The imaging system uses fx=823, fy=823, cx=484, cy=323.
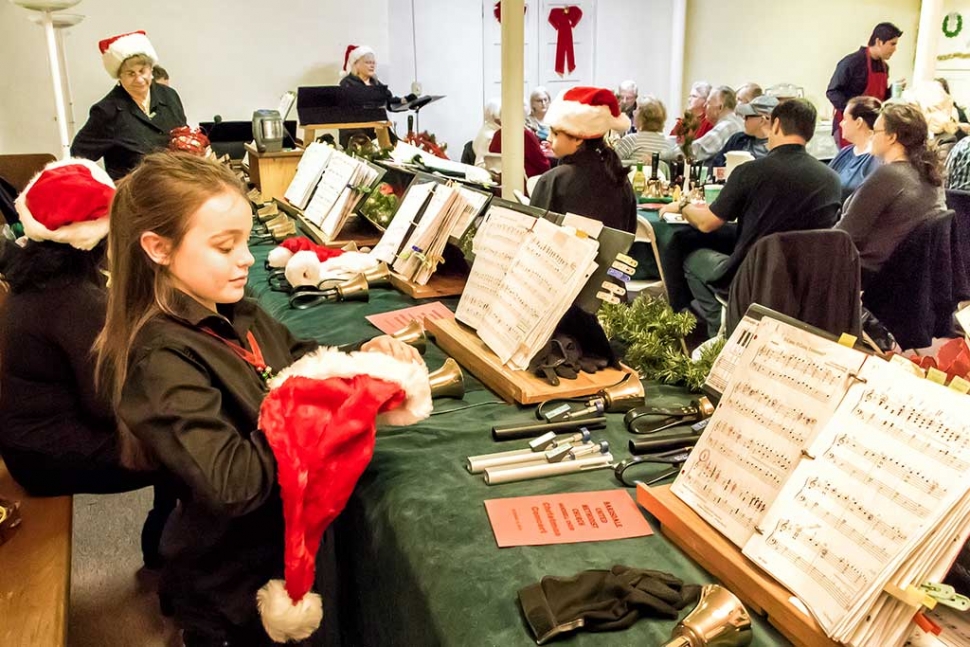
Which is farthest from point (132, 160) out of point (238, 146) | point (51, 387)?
point (51, 387)

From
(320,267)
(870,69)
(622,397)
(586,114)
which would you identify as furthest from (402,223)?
(870,69)

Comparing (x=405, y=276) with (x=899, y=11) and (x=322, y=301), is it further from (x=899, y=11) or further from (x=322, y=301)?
(x=899, y=11)

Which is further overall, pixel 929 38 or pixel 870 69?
pixel 870 69

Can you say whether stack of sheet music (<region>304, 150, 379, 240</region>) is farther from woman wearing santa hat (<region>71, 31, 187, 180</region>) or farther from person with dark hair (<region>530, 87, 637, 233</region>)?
woman wearing santa hat (<region>71, 31, 187, 180</region>)

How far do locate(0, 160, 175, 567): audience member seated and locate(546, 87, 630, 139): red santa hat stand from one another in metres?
2.02

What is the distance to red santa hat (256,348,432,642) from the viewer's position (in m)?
1.32

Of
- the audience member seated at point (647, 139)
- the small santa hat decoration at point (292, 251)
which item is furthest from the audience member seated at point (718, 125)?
the small santa hat decoration at point (292, 251)

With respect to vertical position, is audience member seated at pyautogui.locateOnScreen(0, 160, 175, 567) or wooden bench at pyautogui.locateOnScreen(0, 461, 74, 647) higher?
audience member seated at pyautogui.locateOnScreen(0, 160, 175, 567)

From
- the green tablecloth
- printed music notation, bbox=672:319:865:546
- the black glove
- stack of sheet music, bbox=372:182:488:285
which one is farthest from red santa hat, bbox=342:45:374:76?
the black glove

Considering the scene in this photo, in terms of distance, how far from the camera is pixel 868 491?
102cm

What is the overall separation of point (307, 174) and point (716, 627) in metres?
3.71

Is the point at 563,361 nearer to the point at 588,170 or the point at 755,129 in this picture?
the point at 588,170

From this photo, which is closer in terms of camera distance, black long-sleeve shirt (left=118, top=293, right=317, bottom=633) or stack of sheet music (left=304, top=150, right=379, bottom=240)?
black long-sleeve shirt (left=118, top=293, right=317, bottom=633)

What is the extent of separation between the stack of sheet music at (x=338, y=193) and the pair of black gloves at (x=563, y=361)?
5.94ft
